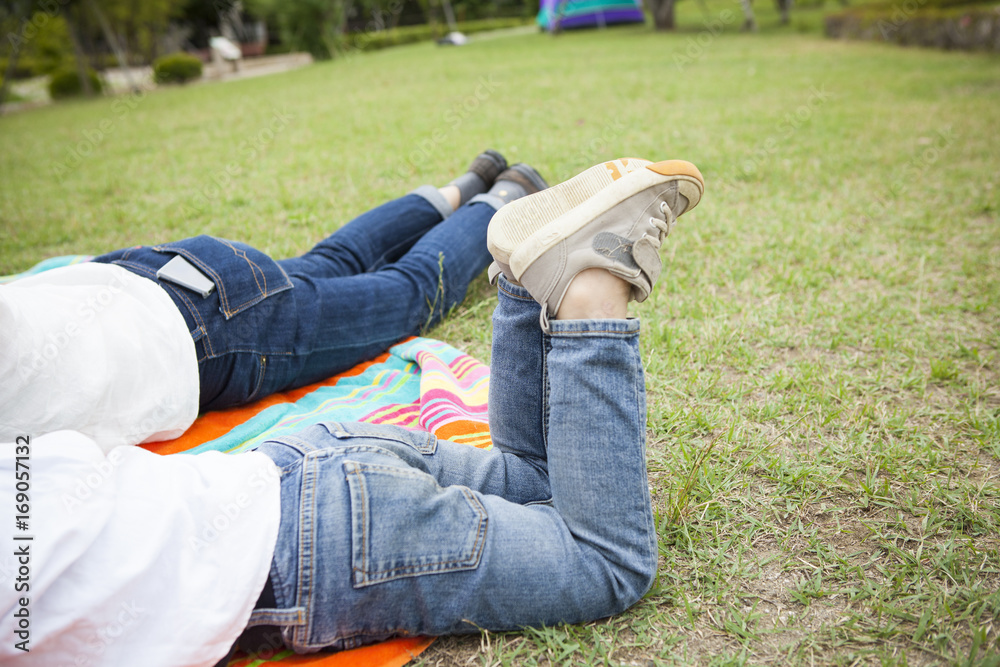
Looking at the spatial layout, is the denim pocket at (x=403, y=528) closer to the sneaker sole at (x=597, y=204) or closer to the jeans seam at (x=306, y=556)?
the jeans seam at (x=306, y=556)

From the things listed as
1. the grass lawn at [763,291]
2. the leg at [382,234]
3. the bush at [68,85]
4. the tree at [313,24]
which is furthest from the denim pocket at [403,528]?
the tree at [313,24]

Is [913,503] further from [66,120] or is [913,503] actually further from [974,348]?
[66,120]

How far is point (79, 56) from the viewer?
48.4ft

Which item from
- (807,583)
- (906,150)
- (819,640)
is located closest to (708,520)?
(807,583)

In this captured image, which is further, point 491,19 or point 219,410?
point 491,19

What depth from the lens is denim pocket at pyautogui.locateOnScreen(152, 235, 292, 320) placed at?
183 centimetres

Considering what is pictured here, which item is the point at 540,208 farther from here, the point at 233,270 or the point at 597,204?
the point at 233,270

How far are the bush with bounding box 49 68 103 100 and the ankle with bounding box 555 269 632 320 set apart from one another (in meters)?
18.5

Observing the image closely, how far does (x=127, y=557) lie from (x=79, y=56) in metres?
17.8

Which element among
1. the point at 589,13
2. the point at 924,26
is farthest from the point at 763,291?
the point at 589,13

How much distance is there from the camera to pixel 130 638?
1047mm

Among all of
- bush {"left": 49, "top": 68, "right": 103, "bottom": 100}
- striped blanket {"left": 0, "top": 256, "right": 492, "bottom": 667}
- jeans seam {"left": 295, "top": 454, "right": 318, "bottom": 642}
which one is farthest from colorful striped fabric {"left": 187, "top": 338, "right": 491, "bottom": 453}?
bush {"left": 49, "top": 68, "right": 103, "bottom": 100}

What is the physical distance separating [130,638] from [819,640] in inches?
51.6

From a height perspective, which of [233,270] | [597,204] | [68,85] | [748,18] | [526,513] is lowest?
[526,513]
